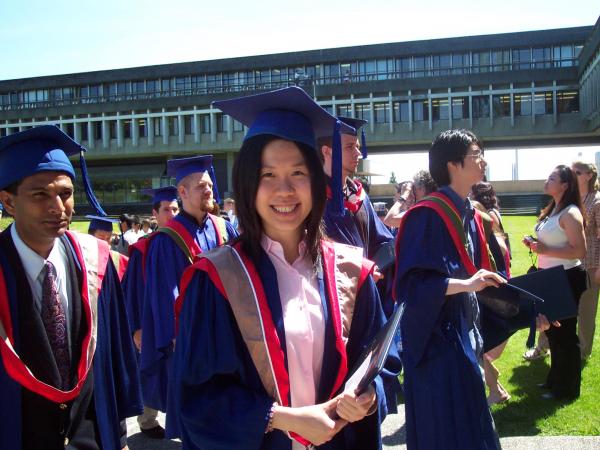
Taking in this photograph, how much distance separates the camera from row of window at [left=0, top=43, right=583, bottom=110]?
139 ft

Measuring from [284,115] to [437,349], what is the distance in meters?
1.70

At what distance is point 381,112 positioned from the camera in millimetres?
43250

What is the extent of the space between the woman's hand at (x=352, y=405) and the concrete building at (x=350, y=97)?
34.8 meters

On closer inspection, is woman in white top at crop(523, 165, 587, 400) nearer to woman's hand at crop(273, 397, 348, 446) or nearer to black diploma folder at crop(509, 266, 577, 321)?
black diploma folder at crop(509, 266, 577, 321)

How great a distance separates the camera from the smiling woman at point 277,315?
1.73m

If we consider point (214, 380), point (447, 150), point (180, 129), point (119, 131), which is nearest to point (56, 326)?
point (214, 380)

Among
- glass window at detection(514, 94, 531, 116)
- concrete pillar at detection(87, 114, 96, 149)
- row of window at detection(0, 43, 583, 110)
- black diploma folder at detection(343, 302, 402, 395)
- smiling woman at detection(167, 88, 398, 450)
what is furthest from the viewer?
concrete pillar at detection(87, 114, 96, 149)

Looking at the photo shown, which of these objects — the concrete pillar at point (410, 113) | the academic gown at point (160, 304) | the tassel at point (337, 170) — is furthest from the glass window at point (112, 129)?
the tassel at point (337, 170)

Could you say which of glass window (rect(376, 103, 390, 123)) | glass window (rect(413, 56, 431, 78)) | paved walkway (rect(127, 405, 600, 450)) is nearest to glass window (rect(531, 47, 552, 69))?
glass window (rect(413, 56, 431, 78))

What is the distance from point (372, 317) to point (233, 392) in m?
0.59

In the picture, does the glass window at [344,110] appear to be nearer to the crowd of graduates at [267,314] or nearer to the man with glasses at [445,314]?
the crowd of graduates at [267,314]

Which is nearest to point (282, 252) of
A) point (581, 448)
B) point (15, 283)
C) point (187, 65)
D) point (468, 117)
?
point (15, 283)

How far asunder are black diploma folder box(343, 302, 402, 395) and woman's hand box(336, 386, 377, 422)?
0.02 m

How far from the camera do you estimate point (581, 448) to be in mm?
4008
